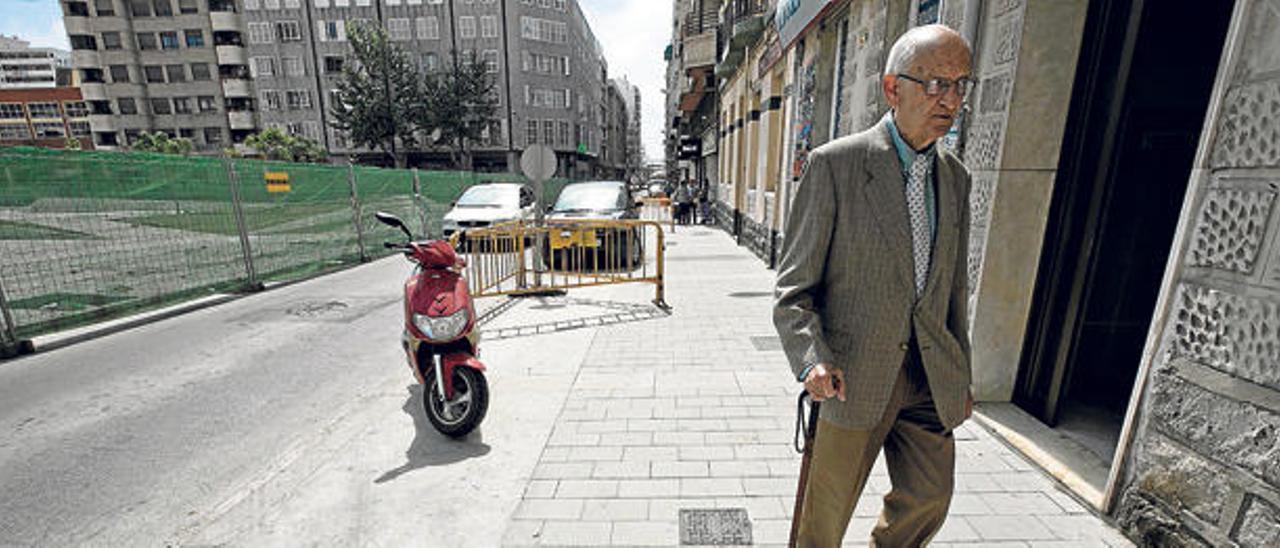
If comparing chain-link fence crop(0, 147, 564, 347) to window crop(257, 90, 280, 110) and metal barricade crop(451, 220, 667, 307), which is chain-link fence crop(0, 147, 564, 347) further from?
window crop(257, 90, 280, 110)

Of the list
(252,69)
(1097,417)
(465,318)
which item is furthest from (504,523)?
(252,69)

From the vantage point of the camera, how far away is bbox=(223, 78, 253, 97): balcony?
158ft

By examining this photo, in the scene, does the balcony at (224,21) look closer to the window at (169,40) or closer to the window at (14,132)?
the window at (169,40)

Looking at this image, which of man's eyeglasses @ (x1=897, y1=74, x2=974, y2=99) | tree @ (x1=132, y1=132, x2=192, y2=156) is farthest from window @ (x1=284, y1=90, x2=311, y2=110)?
man's eyeglasses @ (x1=897, y1=74, x2=974, y2=99)

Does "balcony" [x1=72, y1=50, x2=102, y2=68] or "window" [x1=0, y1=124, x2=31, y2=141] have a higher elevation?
"balcony" [x1=72, y1=50, x2=102, y2=68]

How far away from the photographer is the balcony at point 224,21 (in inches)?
1852

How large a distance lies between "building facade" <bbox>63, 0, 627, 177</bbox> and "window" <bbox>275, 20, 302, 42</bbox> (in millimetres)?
92

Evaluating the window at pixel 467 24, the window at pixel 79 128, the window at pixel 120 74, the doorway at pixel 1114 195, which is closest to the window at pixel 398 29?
the window at pixel 467 24

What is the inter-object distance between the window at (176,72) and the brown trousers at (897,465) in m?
67.7

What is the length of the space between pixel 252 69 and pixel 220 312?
54356 millimetres

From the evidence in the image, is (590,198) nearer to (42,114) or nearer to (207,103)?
(207,103)

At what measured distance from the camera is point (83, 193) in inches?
231

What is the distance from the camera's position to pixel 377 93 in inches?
1527

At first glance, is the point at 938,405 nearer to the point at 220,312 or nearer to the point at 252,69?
the point at 220,312
